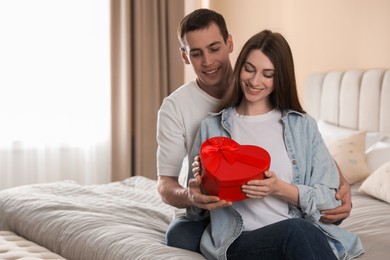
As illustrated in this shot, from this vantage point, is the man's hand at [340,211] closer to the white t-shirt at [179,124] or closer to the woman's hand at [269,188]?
the woman's hand at [269,188]

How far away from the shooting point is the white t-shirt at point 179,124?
7.27 feet

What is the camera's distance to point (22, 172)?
15.3 ft

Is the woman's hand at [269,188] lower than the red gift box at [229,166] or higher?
lower

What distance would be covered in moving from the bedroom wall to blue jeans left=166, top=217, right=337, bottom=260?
1.99m

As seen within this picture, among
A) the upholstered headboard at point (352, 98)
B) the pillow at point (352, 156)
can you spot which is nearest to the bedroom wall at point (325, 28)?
the upholstered headboard at point (352, 98)

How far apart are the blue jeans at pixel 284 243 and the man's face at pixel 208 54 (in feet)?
2.08

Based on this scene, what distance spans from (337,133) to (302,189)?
1.91 metres

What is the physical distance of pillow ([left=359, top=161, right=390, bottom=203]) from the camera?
2918 mm

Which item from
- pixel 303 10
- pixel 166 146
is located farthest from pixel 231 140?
pixel 303 10

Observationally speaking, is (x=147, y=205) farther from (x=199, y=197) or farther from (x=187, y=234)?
(x=199, y=197)

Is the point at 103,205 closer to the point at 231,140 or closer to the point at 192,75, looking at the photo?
the point at 231,140

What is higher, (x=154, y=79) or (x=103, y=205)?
(x=154, y=79)

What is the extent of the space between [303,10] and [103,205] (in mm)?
2306

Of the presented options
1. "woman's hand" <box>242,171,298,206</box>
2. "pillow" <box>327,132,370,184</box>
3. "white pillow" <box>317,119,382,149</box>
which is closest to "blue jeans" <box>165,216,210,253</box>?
"woman's hand" <box>242,171,298,206</box>
